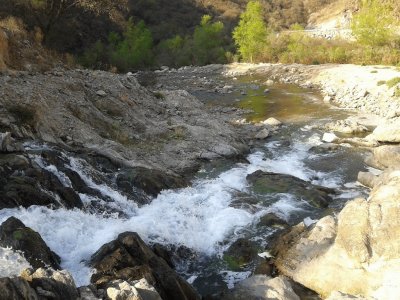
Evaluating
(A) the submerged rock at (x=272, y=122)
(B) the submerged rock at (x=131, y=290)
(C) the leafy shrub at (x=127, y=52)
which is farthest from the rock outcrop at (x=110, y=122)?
(C) the leafy shrub at (x=127, y=52)

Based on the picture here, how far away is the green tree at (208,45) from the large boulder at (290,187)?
4153cm

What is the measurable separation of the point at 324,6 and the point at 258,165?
106023mm

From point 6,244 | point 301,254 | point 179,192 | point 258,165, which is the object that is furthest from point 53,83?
point 301,254

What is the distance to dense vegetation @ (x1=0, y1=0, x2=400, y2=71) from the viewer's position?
32281 millimetres

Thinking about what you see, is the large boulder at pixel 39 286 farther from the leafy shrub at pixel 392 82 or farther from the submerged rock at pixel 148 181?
the leafy shrub at pixel 392 82

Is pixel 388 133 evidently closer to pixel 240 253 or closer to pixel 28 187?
pixel 240 253

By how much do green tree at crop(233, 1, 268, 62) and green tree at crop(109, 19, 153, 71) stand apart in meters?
12.2

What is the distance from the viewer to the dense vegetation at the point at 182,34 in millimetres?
32281

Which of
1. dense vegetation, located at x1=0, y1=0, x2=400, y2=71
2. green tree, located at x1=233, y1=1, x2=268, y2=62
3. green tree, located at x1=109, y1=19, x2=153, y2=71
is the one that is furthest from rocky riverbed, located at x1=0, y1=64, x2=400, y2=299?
green tree, located at x1=109, y1=19, x2=153, y2=71

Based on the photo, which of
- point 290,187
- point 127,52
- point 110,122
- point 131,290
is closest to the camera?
point 131,290

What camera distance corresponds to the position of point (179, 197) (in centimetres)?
1441

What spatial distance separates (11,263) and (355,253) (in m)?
7.33

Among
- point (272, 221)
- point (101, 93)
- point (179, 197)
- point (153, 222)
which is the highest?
point (101, 93)

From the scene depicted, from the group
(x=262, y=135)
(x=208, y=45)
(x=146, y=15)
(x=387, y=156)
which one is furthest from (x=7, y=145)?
(x=146, y=15)
